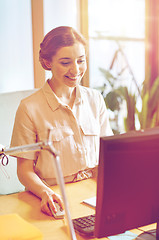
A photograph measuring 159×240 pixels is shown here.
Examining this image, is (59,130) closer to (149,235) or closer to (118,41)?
(149,235)

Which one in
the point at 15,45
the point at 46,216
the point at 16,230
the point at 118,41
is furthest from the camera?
the point at 118,41

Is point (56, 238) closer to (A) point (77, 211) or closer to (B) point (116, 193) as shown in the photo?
(A) point (77, 211)

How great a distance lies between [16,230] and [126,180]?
1.42 ft

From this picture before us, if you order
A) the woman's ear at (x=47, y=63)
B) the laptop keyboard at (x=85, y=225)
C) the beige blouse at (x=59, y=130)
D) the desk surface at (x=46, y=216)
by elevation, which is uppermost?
the woman's ear at (x=47, y=63)

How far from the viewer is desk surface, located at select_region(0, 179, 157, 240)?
1333 millimetres

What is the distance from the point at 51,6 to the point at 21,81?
68 centimetres

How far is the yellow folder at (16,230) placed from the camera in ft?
3.96

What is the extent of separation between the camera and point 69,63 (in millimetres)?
1892

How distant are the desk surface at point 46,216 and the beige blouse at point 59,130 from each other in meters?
0.13

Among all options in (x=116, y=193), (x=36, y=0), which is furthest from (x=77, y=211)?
(x=36, y=0)

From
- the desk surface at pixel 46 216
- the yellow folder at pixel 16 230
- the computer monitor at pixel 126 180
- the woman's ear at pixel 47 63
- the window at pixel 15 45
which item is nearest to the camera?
the computer monitor at pixel 126 180

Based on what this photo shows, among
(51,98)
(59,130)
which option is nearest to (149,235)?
(59,130)

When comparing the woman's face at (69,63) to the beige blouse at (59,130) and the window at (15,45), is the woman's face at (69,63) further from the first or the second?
the window at (15,45)

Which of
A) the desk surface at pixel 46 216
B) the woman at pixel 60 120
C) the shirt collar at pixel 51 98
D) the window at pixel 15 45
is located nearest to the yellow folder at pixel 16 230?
the desk surface at pixel 46 216
